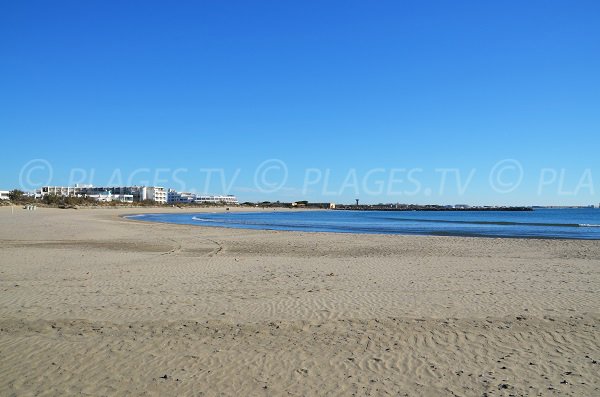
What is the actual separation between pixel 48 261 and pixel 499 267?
51.7ft

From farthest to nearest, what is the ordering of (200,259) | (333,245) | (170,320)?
1. (333,245)
2. (200,259)
3. (170,320)

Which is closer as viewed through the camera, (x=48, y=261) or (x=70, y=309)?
(x=70, y=309)

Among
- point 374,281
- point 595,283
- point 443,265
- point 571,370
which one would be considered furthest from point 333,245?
point 571,370

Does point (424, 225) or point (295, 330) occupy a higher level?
point (424, 225)

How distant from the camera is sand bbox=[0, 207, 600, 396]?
558 cm

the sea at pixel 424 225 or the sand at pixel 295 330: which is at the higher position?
the sea at pixel 424 225

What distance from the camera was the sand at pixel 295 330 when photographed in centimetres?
558

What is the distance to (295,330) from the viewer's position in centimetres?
759

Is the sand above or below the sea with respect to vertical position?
below

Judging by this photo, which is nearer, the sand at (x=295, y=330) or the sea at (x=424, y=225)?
the sand at (x=295, y=330)

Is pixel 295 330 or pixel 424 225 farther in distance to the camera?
pixel 424 225

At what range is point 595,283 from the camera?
1223 cm

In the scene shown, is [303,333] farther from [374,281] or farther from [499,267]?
[499,267]

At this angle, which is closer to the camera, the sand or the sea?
the sand
